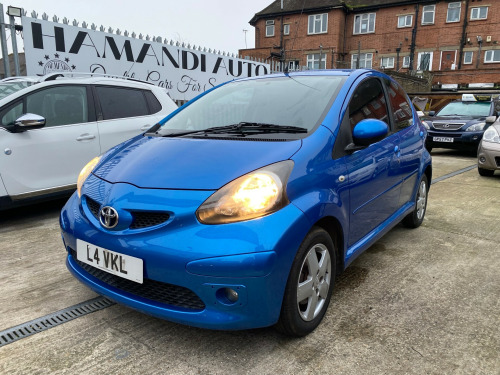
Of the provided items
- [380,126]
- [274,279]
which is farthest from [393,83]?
[274,279]

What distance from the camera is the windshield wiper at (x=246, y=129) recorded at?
7.93 feet

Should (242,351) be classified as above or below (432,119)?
below

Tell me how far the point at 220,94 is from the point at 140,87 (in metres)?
2.22

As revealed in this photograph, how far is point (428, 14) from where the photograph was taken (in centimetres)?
3020

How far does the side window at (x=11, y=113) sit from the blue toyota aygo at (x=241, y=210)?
1797 millimetres

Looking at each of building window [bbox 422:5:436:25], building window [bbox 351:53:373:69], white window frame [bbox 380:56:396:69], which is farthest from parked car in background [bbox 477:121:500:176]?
building window [bbox 422:5:436:25]

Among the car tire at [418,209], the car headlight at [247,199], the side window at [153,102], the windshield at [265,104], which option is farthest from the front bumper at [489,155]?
the car headlight at [247,199]

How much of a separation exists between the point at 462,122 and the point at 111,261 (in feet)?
32.3

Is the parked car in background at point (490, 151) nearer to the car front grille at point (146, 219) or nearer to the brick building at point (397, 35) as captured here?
the car front grille at point (146, 219)

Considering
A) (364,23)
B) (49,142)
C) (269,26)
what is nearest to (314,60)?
(364,23)

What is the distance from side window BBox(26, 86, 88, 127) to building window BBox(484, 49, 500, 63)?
32043mm

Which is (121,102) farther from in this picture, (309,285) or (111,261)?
(309,285)

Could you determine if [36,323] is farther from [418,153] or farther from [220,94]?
[418,153]

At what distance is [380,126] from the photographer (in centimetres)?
252
